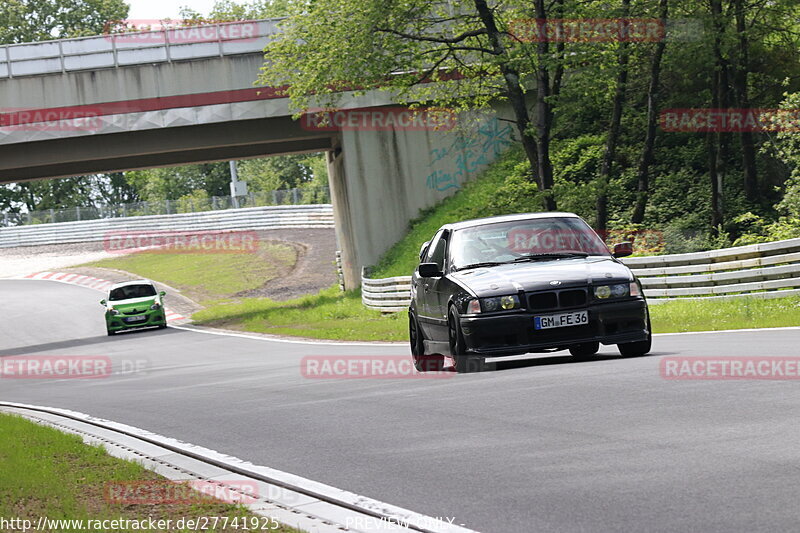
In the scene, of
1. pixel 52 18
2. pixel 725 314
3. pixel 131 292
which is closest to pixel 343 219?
pixel 131 292

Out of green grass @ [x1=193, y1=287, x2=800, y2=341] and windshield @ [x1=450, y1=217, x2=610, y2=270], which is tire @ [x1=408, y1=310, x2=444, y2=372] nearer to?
windshield @ [x1=450, y1=217, x2=610, y2=270]

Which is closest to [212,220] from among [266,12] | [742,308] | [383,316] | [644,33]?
[266,12]

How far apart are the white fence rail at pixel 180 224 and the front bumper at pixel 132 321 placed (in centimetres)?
3293

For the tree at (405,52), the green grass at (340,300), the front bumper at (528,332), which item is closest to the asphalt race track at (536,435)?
the front bumper at (528,332)

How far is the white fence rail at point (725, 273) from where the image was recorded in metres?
20.0

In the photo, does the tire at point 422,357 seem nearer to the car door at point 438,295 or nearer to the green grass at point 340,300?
the car door at point 438,295

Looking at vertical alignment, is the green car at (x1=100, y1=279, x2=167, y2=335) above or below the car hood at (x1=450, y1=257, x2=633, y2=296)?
below

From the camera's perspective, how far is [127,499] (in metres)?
6.66

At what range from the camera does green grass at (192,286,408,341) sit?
88.0ft

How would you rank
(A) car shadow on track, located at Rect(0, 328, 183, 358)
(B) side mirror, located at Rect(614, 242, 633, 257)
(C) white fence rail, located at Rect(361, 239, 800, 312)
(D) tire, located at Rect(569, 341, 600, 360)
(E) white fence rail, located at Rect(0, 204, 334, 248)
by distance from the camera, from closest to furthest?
(B) side mirror, located at Rect(614, 242, 633, 257), (D) tire, located at Rect(569, 341, 600, 360), (C) white fence rail, located at Rect(361, 239, 800, 312), (A) car shadow on track, located at Rect(0, 328, 183, 358), (E) white fence rail, located at Rect(0, 204, 334, 248)

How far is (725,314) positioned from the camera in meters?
19.8

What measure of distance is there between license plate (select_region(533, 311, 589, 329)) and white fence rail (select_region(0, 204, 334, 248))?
192 feet

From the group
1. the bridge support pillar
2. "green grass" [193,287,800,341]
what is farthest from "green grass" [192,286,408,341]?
the bridge support pillar

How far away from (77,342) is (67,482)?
29.0 m
